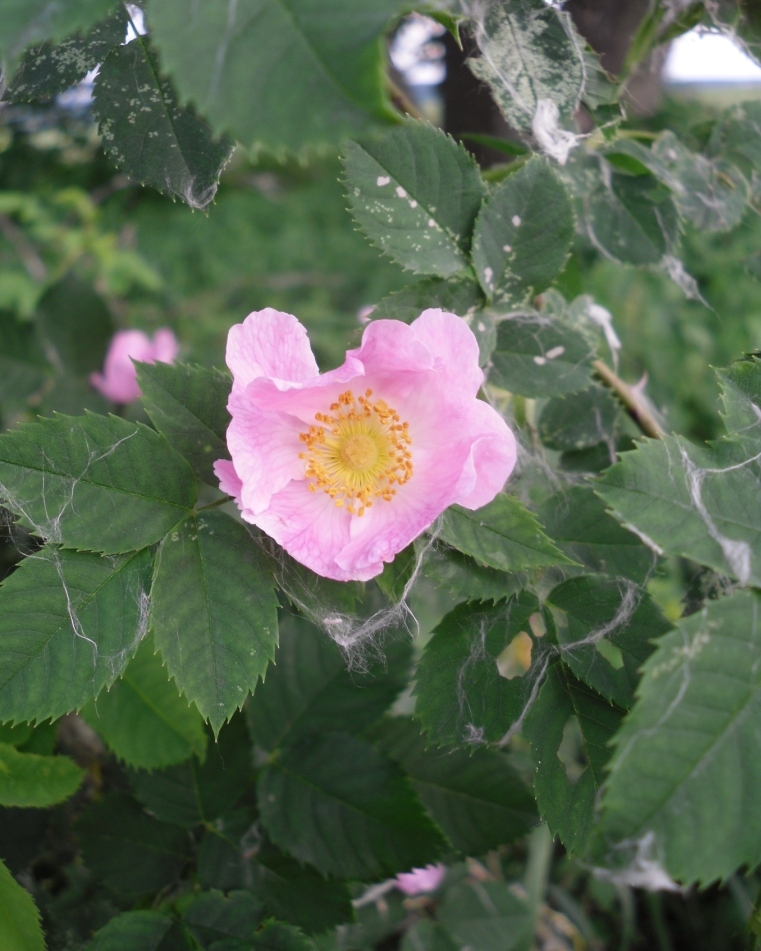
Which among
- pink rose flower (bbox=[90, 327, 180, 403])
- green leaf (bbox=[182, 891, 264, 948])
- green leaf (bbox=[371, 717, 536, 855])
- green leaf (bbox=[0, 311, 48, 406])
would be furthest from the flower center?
green leaf (bbox=[0, 311, 48, 406])

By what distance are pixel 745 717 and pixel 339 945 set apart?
0.75 m

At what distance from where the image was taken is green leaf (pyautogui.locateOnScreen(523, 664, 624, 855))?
1.98 feet

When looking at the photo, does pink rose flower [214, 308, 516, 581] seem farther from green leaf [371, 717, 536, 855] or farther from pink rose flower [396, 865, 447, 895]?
pink rose flower [396, 865, 447, 895]

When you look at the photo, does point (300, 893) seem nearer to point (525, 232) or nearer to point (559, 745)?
point (559, 745)

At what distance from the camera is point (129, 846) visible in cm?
86

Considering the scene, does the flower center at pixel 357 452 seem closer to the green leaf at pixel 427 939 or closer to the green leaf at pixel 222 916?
the green leaf at pixel 222 916

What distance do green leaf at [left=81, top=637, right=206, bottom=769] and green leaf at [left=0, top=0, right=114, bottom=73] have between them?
0.56 metres

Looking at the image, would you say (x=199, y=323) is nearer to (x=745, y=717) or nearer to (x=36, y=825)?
(x=36, y=825)

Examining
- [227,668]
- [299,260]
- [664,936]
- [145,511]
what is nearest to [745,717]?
[227,668]

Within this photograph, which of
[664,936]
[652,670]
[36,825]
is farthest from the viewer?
[664,936]

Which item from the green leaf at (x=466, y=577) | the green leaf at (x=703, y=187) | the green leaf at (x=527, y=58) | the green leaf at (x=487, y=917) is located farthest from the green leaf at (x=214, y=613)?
the green leaf at (x=487, y=917)

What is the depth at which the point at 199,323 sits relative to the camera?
3.00 metres

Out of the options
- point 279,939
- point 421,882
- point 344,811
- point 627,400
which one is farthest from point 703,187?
point 421,882

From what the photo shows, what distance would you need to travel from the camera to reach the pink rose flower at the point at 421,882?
118 cm
